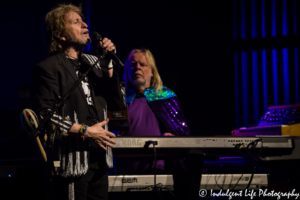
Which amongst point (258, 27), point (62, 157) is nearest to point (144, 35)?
point (258, 27)

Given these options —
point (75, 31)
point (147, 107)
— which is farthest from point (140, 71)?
point (75, 31)

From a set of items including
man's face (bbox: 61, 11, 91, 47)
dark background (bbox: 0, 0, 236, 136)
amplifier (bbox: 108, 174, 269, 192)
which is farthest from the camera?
dark background (bbox: 0, 0, 236, 136)

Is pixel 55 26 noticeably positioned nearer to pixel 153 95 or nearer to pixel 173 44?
pixel 153 95

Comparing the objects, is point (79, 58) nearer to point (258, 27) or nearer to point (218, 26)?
point (218, 26)

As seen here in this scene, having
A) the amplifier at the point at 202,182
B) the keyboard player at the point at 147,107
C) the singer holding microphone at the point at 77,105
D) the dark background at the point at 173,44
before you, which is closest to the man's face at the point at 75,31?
the singer holding microphone at the point at 77,105

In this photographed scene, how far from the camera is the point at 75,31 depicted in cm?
208

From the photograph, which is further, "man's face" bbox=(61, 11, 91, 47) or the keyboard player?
the keyboard player

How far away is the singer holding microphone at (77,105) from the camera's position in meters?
1.67

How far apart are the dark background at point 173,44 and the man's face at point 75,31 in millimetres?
1850

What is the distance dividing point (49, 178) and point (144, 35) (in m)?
2.80

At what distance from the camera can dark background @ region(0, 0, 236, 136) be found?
12.9 feet

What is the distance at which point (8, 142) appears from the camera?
278cm

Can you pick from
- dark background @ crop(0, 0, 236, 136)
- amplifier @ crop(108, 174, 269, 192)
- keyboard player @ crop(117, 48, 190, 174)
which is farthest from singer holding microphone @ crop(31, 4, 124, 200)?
dark background @ crop(0, 0, 236, 136)

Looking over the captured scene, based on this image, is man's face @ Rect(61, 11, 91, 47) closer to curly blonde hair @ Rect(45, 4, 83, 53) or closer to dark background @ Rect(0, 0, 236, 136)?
curly blonde hair @ Rect(45, 4, 83, 53)
